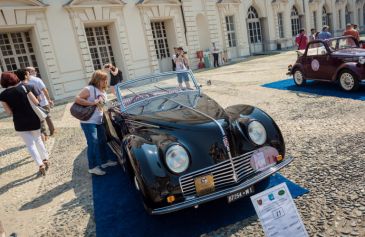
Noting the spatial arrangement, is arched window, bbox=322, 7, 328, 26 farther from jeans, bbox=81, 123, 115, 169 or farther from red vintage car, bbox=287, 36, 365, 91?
jeans, bbox=81, 123, 115, 169

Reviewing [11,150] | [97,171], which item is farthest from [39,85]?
[97,171]

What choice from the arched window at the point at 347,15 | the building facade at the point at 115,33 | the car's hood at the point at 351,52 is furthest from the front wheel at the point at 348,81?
the arched window at the point at 347,15

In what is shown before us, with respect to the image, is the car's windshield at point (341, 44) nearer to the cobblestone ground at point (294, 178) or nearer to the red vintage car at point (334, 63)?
the red vintage car at point (334, 63)

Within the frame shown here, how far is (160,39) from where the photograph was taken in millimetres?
19516

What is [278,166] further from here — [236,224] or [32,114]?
[32,114]

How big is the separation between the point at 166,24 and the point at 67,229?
17882mm

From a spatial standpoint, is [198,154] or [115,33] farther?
[115,33]

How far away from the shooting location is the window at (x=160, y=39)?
1914 centimetres

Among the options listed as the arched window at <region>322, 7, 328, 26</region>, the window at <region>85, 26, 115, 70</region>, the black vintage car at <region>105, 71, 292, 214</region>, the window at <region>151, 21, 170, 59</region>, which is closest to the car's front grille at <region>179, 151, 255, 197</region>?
the black vintage car at <region>105, 71, 292, 214</region>

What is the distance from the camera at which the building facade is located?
1423 centimetres

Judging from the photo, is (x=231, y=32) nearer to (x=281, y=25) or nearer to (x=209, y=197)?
(x=281, y=25)

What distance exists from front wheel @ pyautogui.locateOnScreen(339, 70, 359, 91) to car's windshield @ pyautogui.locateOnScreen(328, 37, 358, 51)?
891 mm

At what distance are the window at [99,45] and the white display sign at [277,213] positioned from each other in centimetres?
1594

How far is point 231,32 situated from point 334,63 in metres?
16.3
